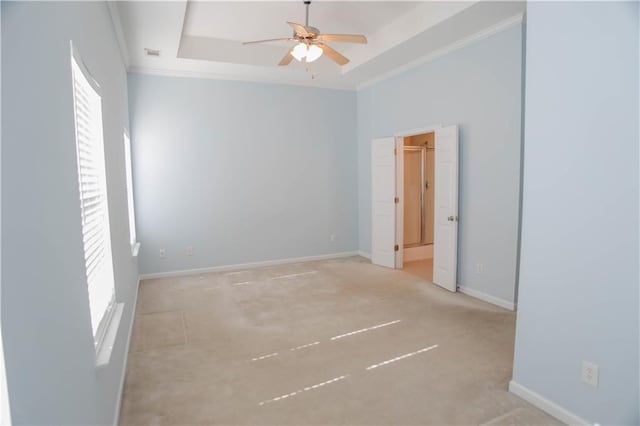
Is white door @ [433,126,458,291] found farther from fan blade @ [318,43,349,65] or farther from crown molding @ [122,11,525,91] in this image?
fan blade @ [318,43,349,65]

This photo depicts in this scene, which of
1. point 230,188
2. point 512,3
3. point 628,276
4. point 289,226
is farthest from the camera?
point 289,226

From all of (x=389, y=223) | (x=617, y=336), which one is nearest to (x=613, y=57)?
(x=617, y=336)

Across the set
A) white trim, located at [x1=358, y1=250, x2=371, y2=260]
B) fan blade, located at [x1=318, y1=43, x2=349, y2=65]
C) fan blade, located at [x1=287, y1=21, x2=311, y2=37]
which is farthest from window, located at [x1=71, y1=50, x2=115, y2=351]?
white trim, located at [x1=358, y1=250, x2=371, y2=260]

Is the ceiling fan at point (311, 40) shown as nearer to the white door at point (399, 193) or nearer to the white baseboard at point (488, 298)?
the white door at point (399, 193)

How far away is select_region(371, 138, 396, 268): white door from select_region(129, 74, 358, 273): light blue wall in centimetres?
70

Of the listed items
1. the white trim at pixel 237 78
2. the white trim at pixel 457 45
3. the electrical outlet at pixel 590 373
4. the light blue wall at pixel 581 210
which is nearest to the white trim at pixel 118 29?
the white trim at pixel 237 78

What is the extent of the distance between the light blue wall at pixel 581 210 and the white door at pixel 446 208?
2254 mm

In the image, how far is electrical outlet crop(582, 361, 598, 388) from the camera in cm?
202

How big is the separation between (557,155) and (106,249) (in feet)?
9.40

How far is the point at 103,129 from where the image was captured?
2514 mm

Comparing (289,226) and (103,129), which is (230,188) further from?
(103,129)

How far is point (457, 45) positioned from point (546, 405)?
392 cm

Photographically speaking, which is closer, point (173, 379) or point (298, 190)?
point (173, 379)

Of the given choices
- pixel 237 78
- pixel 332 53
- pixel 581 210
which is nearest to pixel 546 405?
pixel 581 210
